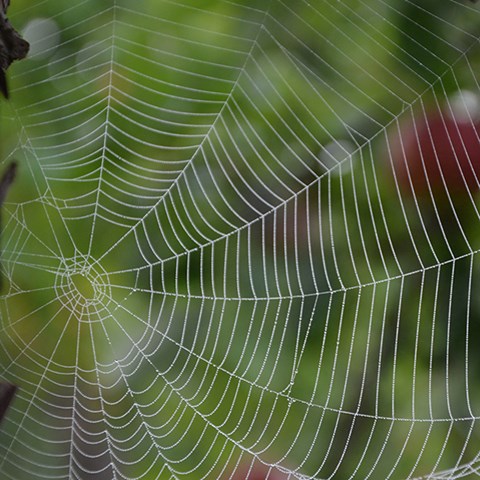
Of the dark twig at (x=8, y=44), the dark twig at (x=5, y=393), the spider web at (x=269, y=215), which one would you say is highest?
the spider web at (x=269, y=215)

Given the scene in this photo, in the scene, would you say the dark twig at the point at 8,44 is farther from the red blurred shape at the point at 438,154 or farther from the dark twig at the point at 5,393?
the red blurred shape at the point at 438,154

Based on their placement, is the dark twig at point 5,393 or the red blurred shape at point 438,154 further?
the red blurred shape at point 438,154

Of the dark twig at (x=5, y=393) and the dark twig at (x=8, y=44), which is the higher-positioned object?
the dark twig at (x=8, y=44)

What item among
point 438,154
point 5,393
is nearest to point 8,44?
point 5,393

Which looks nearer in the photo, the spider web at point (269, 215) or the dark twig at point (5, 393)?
the dark twig at point (5, 393)

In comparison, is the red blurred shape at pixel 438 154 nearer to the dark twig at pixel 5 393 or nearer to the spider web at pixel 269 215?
the spider web at pixel 269 215

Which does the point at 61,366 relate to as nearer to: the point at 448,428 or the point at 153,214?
the point at 153,214

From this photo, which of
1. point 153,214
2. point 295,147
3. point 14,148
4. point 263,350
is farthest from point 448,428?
point 14,148

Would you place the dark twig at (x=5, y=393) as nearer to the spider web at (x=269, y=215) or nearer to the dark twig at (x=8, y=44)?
the dark twig at (x=8, y=44)

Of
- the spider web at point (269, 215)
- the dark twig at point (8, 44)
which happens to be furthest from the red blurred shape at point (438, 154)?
the dark twig at point (8, 44)
